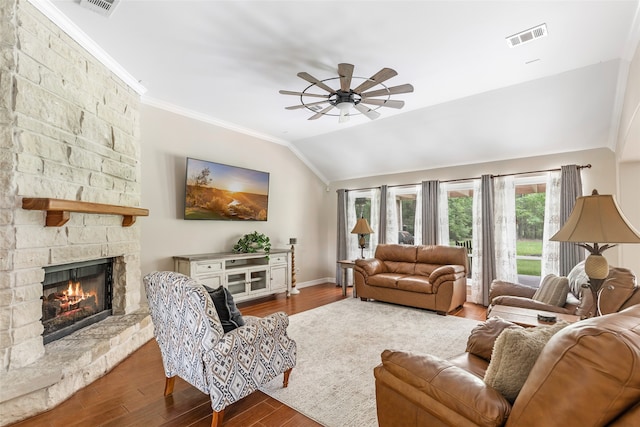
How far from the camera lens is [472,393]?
1.21 m

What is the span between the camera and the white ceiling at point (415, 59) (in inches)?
101

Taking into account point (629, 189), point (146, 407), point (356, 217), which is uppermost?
point (629, 189)

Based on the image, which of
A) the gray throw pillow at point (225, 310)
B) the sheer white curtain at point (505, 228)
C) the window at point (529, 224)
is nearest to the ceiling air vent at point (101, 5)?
the gray throw pillow at point (225, 310)

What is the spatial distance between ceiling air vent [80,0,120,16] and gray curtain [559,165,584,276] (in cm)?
572

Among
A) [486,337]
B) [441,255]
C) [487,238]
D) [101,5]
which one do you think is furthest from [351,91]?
[487,238]

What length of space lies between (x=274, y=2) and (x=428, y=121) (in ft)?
10.6

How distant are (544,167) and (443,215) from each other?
67.5 inches

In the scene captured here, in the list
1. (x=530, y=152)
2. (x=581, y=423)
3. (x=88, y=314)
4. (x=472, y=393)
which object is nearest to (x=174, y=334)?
(x=88, y=314)

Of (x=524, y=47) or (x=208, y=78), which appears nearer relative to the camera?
(x=524, y=47)

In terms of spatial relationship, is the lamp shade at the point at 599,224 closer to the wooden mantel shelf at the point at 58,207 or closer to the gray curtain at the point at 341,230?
the wooden mantel shelf at the point at 58,207

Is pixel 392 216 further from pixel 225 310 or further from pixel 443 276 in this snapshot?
pixel 225 310

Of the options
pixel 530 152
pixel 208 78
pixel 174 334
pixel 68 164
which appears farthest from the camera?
pixel 530 152

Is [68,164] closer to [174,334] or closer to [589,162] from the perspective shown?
[174,334]

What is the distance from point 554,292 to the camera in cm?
318
